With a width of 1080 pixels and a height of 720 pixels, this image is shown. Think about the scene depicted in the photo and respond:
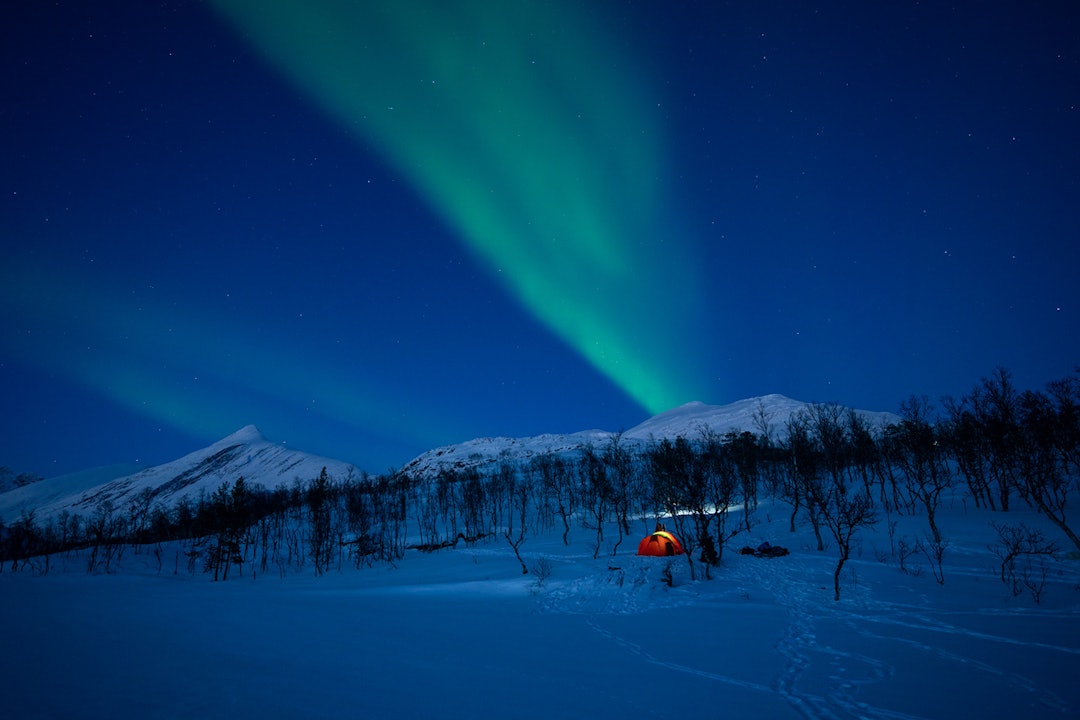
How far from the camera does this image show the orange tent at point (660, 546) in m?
30.7

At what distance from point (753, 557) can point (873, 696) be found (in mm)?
24004

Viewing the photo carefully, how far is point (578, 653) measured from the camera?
10695mm

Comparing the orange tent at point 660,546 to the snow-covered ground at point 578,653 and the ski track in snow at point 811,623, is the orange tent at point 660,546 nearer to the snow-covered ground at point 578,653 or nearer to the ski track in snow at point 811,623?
the ski track in snow at point 811,623

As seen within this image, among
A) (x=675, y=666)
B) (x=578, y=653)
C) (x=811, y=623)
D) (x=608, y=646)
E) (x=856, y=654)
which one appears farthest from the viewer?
A: (x=811, y=623)

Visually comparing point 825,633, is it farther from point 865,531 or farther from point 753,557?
point 865,531

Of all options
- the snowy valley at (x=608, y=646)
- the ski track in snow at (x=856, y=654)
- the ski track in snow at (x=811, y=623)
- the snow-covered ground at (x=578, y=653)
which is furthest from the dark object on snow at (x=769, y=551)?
the ski track in snow at (x=856, y=654)

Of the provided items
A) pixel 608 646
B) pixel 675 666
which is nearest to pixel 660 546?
pixel 608 646

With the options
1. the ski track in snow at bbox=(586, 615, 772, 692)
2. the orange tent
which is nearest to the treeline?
the orange tent

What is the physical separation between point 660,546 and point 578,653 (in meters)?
22.6

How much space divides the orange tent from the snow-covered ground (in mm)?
9759

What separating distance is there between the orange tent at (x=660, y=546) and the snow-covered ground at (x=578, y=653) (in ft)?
32.0

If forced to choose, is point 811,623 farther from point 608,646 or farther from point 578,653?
point 578,653

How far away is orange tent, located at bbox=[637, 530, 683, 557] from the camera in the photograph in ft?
101

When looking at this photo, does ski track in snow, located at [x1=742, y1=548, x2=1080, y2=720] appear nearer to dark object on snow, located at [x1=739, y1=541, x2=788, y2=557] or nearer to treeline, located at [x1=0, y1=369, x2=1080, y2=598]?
treeline, located at [x1=0, y1=369, x2=1080, y2=598]
